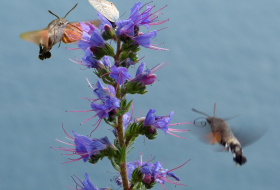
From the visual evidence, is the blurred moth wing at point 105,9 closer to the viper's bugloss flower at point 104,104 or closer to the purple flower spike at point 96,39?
the purple flower spike at point 96,39

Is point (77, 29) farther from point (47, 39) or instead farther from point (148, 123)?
point (148, 123)

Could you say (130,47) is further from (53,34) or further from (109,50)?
(53,34)

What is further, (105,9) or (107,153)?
(107,153)

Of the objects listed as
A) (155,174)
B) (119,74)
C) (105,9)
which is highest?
(105,9)

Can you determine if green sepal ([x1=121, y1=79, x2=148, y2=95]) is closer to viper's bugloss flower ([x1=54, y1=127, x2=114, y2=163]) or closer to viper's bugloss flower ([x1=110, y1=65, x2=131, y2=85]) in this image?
viper's bugloss flower ([x1=110, y1=65, x2=131, y2=85])

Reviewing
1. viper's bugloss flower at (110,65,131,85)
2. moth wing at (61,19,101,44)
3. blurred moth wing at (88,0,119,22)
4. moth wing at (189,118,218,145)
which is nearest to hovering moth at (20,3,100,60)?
moth wing at (61,19,101,44)

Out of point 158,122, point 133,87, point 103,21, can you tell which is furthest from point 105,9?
point 158,122

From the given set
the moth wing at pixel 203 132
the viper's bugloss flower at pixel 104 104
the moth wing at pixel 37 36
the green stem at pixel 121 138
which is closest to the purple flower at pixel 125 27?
the green stem at pixel 121 138
